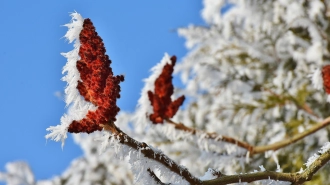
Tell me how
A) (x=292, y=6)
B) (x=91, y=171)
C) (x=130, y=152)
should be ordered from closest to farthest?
1. (x=130, y=152)
2. (x=292, y=6)
3. (x=91, y=171)

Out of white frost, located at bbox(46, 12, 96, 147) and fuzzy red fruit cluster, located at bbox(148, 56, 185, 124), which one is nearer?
white frost, located at bbox(46, 12, 96, 147)

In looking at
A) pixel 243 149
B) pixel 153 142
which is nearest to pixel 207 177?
pixel 243 149

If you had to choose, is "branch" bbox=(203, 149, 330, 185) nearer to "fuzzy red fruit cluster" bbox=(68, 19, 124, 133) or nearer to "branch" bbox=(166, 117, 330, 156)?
"fuzzy red fruit cluster" bbox=(68, 19, 124, 133)

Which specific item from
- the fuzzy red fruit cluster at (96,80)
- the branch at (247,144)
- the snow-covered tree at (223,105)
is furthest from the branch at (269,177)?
the branch at (247,144)

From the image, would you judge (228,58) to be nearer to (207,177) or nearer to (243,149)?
(243,149)

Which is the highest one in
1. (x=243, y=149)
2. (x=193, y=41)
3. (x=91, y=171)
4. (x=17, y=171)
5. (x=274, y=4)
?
(x=193, y=41)

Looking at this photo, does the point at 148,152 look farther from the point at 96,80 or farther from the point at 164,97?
the point at 164,97

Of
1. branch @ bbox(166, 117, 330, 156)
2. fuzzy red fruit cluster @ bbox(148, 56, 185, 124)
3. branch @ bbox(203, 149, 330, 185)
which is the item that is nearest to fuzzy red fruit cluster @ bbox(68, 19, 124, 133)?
branch @ bbox(203, 149, 330, 185)
